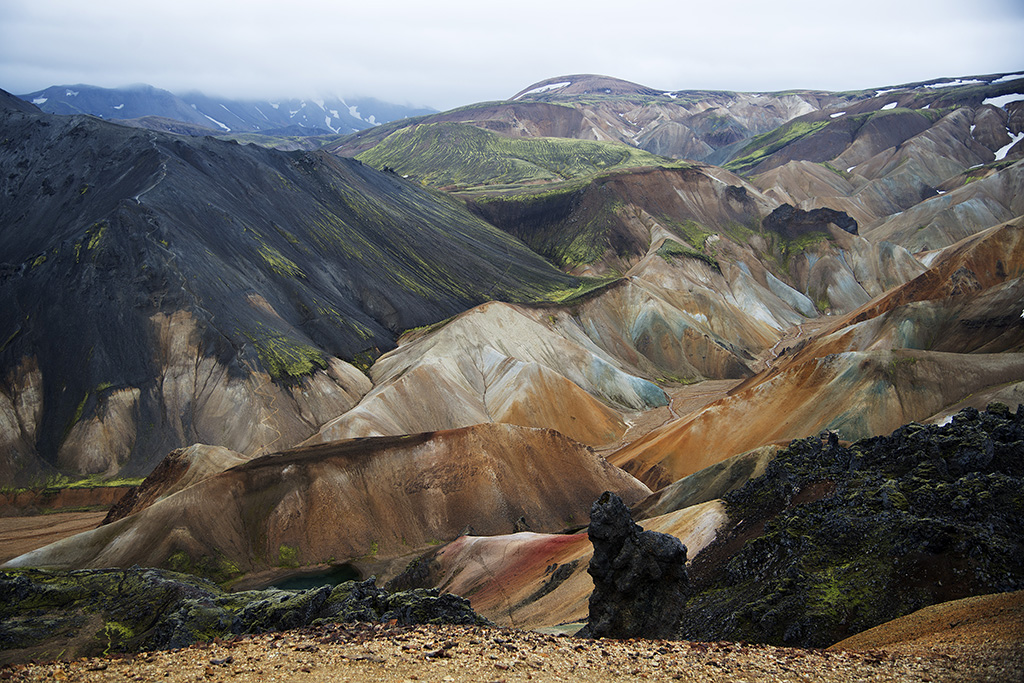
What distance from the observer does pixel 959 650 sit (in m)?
13.2

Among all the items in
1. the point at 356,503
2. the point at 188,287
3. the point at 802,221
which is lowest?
the point at 356,503

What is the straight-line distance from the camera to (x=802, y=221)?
128m

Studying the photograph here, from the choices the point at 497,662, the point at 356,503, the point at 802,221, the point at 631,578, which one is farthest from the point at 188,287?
the point at 802,221

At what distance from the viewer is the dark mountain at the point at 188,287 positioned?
58094 millimetres

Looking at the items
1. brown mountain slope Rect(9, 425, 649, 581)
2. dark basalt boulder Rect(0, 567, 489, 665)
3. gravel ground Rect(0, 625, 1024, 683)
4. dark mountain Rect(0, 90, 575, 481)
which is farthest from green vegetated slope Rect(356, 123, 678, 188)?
gravel ground Rect(0, 625, 1024, 683)

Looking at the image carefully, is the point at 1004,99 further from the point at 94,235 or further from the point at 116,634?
the point at 116,634

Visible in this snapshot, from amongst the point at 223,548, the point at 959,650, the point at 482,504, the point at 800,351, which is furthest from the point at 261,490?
the point at 800,351

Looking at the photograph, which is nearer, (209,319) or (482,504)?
(482,504)

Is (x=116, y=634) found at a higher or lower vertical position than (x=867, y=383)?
lower

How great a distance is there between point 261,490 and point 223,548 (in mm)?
4164

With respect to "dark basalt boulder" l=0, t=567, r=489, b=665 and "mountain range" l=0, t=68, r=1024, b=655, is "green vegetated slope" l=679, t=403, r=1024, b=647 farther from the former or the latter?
"dark basalt boulder" l=0, t=567, r=489, b=665

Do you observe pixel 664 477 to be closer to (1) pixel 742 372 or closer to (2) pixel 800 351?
(2) pixel 800 351

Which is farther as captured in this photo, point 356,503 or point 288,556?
point 356,503

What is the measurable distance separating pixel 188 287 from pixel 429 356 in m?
22.9
